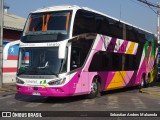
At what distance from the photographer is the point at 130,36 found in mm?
22047

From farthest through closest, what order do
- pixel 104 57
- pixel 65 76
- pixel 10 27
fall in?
pixel 10 27 → pixel 104 57 → pixel 65 76

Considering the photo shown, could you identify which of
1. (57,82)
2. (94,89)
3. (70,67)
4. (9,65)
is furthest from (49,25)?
(9,65)

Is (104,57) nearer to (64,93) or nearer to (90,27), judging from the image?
(90,27)

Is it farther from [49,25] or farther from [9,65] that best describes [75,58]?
[9,65]

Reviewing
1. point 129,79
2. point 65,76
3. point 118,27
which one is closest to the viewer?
point 65,76

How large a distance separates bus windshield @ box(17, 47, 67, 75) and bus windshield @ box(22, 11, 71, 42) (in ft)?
1.57

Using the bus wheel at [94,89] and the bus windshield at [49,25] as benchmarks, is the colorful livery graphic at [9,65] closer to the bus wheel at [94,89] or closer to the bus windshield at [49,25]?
the bus wheel at [94,89]

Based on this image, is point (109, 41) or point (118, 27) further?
point (118, 27)

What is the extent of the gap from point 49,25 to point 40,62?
1604 millimetres

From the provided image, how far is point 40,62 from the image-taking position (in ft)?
49.3

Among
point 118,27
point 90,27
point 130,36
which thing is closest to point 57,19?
point 90,27

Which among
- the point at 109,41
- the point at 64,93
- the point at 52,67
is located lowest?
the point at 64,93

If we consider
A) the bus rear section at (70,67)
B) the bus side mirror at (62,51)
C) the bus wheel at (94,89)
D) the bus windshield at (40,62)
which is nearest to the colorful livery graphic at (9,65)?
the bus rear section at (70,67)

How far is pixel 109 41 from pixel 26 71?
517 cm
